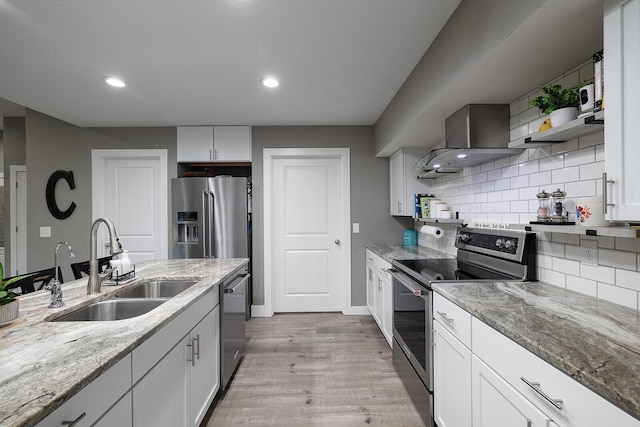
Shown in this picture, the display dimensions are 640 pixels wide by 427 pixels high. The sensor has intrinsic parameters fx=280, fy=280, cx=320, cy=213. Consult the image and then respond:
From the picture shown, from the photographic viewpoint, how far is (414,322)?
6.08 ft

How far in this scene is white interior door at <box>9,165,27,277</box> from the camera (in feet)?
12.1

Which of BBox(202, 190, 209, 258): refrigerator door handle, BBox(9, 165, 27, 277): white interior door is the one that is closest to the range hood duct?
BBox(202, 190, 209, 258): refrigerator door handle

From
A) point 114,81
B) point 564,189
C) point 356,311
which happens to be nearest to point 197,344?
point 564,189

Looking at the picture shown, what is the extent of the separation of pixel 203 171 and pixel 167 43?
2270 millimetres

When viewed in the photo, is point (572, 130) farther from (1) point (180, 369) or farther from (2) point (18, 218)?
(2) point (18, 218)

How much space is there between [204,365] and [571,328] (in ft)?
5.88

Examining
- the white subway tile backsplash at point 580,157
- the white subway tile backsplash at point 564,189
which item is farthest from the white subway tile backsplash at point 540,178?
the white subway tile backsplash at point 580,157

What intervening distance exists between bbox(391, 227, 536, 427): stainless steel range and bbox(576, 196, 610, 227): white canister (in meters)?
0.50

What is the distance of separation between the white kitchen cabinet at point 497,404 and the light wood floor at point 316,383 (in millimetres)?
794

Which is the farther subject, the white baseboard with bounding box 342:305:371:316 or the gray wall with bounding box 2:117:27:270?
the gray wall with bounding box 2:117:27:270

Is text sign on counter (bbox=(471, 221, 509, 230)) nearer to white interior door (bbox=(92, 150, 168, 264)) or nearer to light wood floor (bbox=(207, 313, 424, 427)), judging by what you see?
light wood floor (bbox=(207, 313, 424, 427))

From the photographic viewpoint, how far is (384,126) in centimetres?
309

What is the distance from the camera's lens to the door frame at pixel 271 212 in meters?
3.58

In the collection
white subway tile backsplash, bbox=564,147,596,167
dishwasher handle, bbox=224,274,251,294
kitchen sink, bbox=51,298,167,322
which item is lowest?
dishwasher handle, bbox=224,274,251,294
